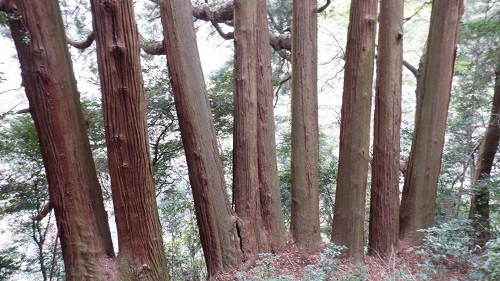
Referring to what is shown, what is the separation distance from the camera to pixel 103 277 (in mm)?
3115

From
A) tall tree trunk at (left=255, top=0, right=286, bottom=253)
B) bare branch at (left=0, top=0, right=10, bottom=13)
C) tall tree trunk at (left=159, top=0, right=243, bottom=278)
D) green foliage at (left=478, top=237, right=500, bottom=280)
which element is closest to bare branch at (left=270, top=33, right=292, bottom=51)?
tall tree trunk at (left=255, top=0, right=286, bottom=253)

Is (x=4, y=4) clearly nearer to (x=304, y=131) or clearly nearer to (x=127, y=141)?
(x=127, y=141)

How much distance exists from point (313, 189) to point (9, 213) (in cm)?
432

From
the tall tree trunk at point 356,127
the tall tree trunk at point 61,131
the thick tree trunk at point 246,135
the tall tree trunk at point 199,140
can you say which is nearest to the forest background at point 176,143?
the tall tree trunk at point 356,127

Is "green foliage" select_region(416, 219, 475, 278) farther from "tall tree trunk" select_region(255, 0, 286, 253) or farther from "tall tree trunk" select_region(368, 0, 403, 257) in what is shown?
"tall tree trunk" select_region(255, 0, 286, 253)

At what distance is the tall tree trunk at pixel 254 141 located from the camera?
3791mm

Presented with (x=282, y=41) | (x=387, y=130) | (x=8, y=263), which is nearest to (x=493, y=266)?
(x=387, y=130)

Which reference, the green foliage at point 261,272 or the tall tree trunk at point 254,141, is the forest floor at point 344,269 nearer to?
the green foliage at point 261,272

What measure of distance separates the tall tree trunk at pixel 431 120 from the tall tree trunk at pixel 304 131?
1146mm

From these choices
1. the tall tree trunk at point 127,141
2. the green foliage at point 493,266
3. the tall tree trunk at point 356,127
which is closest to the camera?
the green foliage at point 493,266

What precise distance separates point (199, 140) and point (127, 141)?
71 centimetres

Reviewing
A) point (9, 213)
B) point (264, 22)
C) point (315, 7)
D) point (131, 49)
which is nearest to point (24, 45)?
point (131, 49)

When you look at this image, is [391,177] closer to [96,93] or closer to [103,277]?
[103,277]

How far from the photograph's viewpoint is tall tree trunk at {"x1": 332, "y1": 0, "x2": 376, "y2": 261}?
155 inches
